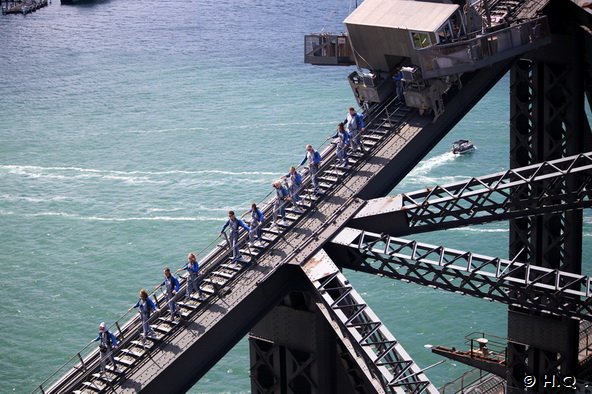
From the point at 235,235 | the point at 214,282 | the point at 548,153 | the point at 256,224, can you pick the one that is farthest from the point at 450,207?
the point at 548,153

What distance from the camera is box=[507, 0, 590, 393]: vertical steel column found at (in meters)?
49.5

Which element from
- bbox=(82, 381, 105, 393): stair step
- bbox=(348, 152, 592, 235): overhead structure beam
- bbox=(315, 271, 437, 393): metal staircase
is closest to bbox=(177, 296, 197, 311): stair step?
bbox=(82, 381, 105, 393): stair step

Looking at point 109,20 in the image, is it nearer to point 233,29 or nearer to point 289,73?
point 233,29

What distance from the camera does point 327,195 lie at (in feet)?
149

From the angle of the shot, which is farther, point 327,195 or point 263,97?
point 263,97

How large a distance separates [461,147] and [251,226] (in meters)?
70.6

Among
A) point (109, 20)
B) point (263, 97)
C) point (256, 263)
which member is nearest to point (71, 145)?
point (263, 97)

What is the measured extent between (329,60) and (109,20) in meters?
131

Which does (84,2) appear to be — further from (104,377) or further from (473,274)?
(473,274)

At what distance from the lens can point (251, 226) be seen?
44219 millimetres

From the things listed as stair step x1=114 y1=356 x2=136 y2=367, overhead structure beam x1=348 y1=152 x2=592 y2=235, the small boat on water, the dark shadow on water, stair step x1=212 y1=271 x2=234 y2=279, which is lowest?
the small boat on water

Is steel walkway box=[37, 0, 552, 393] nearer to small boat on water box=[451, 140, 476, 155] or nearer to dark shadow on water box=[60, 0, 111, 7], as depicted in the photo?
small boat on water box=[451, 140, 476, 155]

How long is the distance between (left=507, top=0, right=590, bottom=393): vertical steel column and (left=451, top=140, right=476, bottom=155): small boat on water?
59.2m

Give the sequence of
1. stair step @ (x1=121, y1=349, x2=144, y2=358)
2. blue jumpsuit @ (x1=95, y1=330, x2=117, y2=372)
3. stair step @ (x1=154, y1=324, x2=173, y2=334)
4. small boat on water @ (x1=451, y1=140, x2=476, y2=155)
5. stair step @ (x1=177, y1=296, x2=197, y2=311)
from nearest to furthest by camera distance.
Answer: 1. stair step @ (x1=121, y1=349, x2=144, y2=358)
2. blue jumpsuit @ (x1=95, y1=330, x2=117, y2=372)
3. stair step @ (x1=154, y1=324, x2=173, y2=334)
4. stair step @ (x1=177, y1=296, x2=197, y2=311)
5. small boat on water @ (x1=451, y1=140, x2=476, y2=155)
